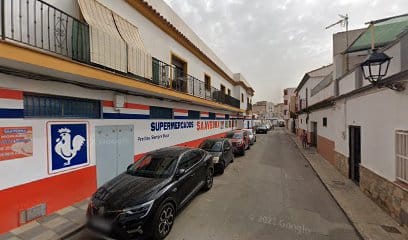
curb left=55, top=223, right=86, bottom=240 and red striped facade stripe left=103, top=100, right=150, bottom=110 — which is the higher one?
red striped facade stripe left=103, top=100, right=150, bottom=110

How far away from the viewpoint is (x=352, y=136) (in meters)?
8.19

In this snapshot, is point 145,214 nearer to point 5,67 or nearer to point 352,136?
point 5,67

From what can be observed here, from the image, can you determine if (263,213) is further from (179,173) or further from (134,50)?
(134,50)

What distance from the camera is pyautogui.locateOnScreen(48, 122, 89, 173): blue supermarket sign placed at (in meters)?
5.30

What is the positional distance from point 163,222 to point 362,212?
492 centimetres

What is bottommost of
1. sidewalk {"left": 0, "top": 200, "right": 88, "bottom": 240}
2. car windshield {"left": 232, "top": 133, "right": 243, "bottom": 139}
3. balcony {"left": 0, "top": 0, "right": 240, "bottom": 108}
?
sidewalk {"left": 0, "top": 200, "right": 88, "bottom": 240}

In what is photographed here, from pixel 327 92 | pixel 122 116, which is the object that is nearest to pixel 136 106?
pixel 122 116

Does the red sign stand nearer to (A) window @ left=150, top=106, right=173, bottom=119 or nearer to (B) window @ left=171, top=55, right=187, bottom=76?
(A) window @ left=150, top=106, right=173, bottom=119

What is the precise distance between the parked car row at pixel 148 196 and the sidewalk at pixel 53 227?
0.75m

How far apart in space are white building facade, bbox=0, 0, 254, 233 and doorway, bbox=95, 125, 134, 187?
3cm

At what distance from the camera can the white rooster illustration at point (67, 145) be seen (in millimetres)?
5465

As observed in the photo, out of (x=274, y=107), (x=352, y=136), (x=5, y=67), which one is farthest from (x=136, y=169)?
(x=274, y=107)

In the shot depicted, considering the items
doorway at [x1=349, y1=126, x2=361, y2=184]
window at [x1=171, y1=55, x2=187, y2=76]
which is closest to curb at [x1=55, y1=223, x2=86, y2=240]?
doorway at [x1=349, y1=126, x2=361, y2=184]

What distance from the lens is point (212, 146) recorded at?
1015cm
